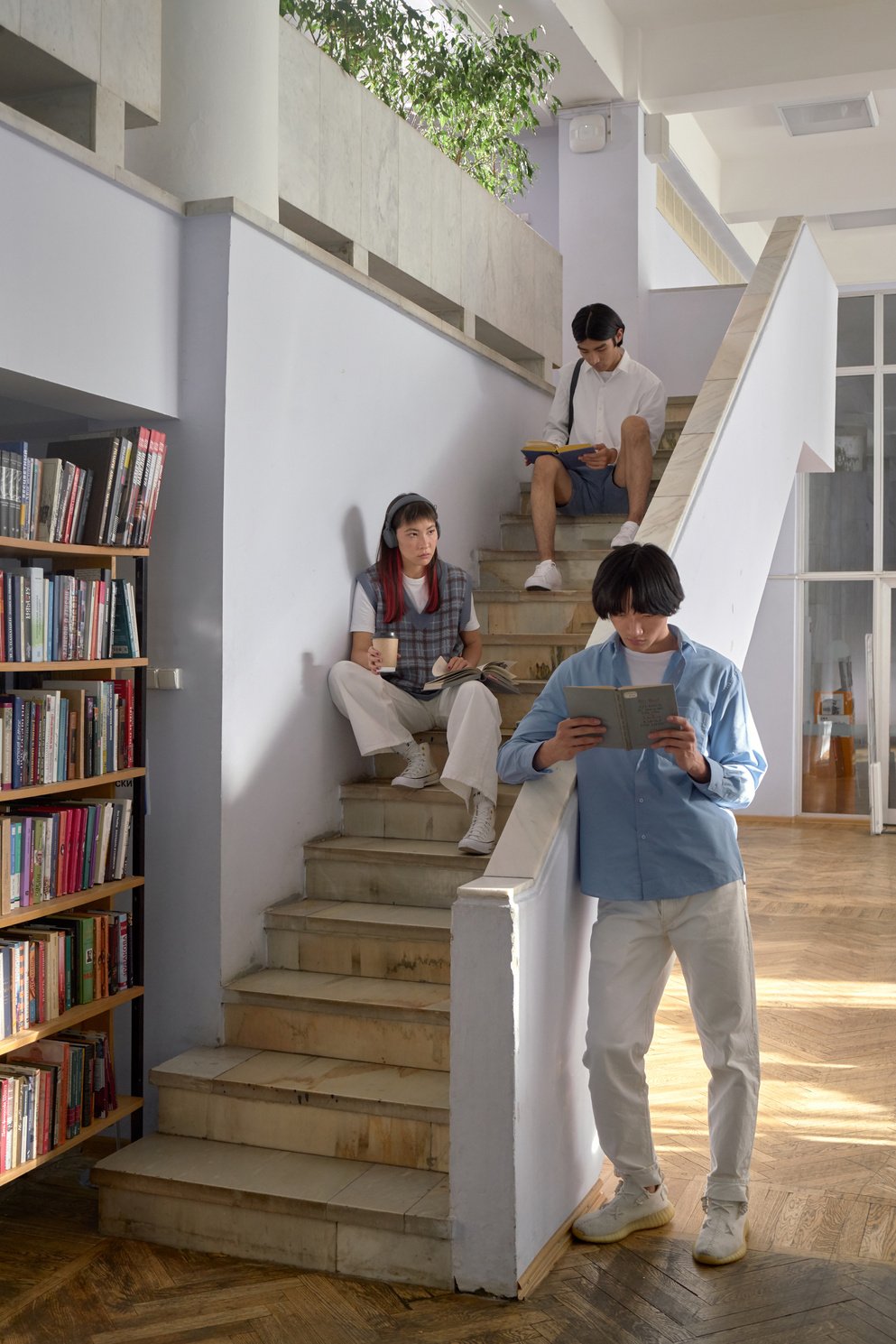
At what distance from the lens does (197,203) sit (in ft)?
13.2

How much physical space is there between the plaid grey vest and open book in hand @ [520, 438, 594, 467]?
50.1 inches

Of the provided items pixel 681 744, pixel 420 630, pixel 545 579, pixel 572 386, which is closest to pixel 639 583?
pixel 681 744

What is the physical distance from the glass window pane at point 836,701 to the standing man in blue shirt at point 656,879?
29.3 ft

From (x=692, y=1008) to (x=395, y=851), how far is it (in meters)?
1.33

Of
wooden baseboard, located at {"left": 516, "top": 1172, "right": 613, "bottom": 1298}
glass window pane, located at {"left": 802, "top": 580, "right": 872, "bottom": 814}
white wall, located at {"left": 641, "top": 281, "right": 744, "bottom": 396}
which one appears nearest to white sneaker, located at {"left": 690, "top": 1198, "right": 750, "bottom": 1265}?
wooden baseboard, located at {"left": 516, "top": 1172, "right": 613, "bottom": 1298}

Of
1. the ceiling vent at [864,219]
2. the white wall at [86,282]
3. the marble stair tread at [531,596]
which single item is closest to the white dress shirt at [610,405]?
the marble stair tread at [531,596]

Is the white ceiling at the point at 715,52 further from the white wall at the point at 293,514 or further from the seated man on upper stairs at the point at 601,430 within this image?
the white wall at the point at 293,514

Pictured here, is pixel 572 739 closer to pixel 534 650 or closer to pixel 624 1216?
pixel 624 1216

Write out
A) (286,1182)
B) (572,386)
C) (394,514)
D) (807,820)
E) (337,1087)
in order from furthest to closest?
(807,820)
(572,386)
(394,514)
(337,1087)
(286,1182)

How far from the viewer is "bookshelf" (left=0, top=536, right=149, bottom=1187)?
11.3 feet

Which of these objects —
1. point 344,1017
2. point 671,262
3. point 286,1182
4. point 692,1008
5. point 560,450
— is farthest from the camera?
point 671,262

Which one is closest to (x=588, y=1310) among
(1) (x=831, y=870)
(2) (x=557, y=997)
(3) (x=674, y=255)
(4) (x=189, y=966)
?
(2) (x=557, y=997)

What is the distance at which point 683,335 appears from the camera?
8.48 metres

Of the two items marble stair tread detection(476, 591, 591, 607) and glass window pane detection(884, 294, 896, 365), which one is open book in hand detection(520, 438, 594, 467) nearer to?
marble stair tread detection(476, 591, 591, 607)
